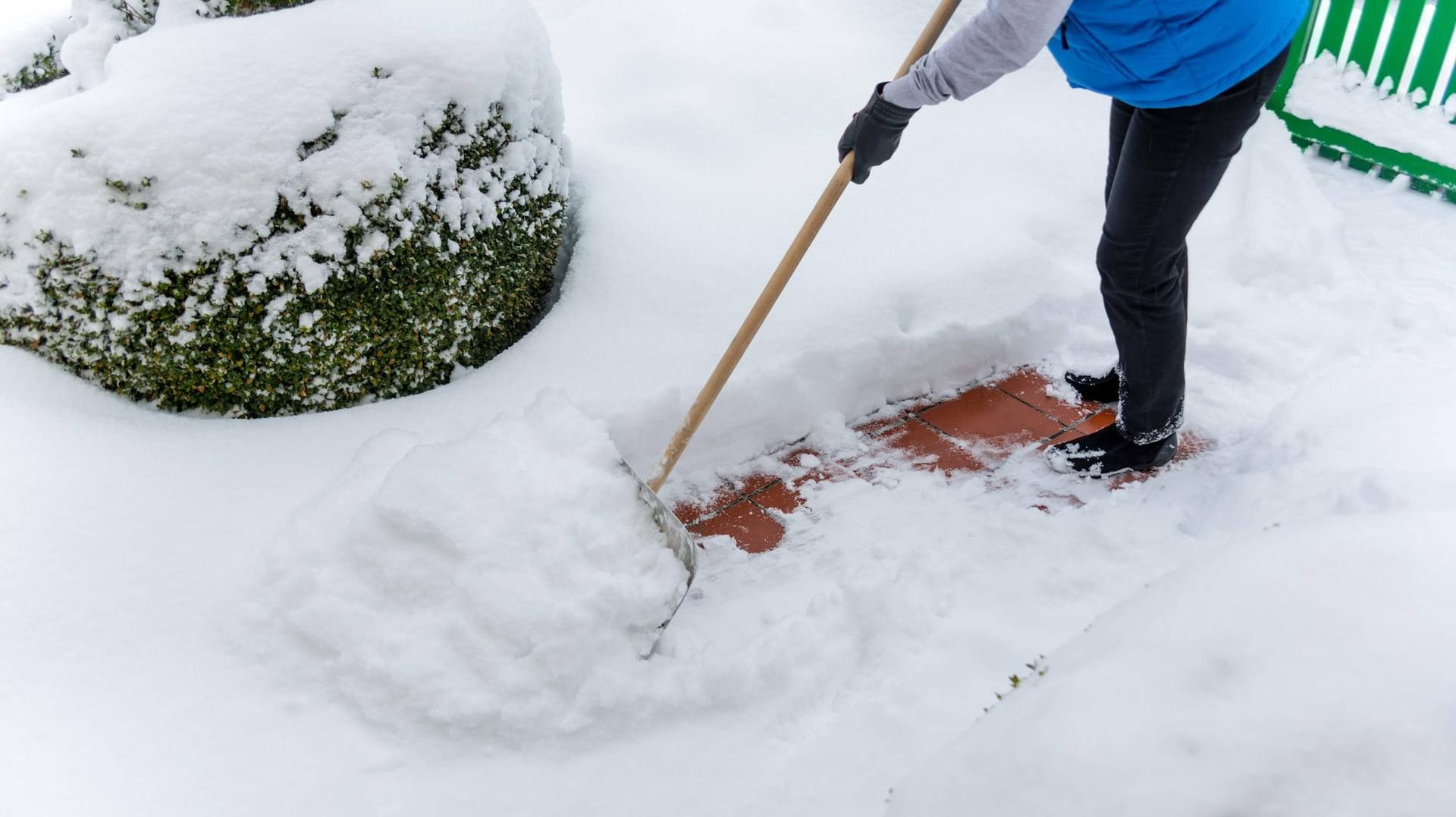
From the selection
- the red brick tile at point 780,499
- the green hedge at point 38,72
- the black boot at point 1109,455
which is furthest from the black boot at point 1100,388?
the green hedge at point 38,72

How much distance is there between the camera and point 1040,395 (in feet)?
9.49

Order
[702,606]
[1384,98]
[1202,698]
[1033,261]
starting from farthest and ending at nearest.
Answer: [1384,98] → [1033,261] → [702,606] → [1202,698]

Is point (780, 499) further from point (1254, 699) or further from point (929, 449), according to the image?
point (1254, 699)

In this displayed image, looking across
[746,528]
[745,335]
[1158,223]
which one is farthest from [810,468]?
[1158,223]

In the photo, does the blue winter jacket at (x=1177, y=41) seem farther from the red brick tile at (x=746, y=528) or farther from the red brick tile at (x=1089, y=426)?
the red brick tile at (x=746, y=528)

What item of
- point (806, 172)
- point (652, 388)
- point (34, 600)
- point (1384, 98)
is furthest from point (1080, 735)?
point (1384, 98)

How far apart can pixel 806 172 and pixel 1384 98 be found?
299cm

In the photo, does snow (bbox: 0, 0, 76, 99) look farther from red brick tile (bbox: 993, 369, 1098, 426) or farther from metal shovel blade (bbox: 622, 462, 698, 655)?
red brick tile (bbox: 993, 369, 1098, 426)

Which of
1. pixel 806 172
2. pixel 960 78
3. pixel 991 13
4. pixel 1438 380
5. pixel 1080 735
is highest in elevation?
pixel 991 13

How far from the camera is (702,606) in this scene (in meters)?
2.13

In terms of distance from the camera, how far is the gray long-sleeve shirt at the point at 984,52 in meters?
1.69

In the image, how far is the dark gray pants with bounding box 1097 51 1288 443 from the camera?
200cm

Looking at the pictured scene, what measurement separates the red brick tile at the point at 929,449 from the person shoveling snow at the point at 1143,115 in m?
0.24

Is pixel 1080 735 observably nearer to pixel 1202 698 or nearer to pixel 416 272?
pixel 1202 698
